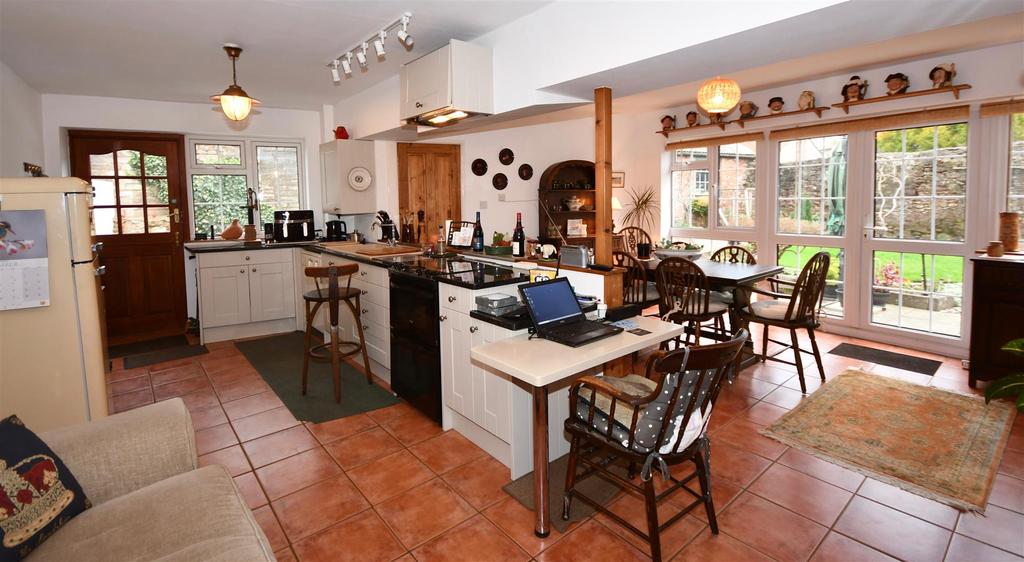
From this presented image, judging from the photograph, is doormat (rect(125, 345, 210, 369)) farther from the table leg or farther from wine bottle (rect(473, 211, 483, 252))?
the table leg

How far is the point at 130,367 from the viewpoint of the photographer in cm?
454

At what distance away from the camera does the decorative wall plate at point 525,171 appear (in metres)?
6.93

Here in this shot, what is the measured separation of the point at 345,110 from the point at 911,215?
5.69 m

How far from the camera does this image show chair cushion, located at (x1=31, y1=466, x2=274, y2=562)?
4.62 ft

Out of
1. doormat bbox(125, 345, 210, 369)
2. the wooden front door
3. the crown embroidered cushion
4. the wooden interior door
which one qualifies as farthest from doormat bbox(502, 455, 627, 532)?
the wooden front door

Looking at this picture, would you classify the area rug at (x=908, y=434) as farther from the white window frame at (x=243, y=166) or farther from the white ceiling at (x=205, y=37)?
the white window frame at (x=243, y=166)

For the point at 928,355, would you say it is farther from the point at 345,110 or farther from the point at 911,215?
the point at 345,110

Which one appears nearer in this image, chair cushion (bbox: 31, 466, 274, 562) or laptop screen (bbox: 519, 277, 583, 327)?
chair cushion (bbox: 31, 466, 274, 562)

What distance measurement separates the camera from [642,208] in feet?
22.6

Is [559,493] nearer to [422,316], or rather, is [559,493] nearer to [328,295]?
[422,316]

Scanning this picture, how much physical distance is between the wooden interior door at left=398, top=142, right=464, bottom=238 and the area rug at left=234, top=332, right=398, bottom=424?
1940 millimetres

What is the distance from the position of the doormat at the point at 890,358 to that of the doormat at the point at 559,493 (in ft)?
9.92

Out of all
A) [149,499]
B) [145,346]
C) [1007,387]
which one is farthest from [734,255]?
[145,346]

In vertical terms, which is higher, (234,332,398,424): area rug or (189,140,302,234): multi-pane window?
(189,140,302,234): multi-pane window
